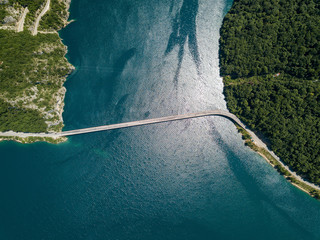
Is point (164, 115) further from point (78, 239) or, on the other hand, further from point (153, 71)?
point (78, 239)

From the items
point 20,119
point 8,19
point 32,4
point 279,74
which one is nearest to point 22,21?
point 8,19

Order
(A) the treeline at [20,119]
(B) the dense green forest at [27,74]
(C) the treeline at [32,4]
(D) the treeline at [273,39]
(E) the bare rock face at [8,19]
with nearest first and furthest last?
(B) the dense green forest at [27,74] < (A) the treeline at [20,119] < (D) the treeline at [273,39] < (E) the bare rock face at [8,19] < (C) the treeline at [32,4]

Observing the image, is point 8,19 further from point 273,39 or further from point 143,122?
point 273,39

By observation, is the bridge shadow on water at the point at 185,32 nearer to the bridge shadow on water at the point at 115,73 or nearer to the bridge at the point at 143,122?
the bridge at the point at 143,122

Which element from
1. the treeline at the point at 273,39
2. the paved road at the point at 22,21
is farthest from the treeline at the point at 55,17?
the treeline at the point at 273,39

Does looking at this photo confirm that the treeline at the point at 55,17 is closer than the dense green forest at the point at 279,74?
No
